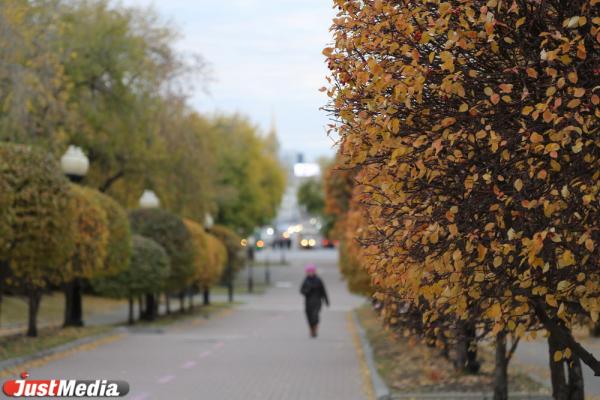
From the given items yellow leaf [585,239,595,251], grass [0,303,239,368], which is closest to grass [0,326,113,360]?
grass [0,303,239,368]

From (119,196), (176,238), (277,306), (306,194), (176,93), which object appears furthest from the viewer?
(306,194)

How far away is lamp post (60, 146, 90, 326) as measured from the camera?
20375 mm

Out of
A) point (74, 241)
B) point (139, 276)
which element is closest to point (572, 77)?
point (74, 241)

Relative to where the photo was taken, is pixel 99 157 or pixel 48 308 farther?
pixel 48 308

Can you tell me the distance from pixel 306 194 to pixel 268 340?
74954 millimetres

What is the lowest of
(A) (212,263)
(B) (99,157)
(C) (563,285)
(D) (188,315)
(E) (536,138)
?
(D) (188,315)

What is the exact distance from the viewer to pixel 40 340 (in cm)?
1905

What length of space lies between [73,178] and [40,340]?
340cm

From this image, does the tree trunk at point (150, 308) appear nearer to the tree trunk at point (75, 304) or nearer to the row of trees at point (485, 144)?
the tree trunk at point (75, 304)

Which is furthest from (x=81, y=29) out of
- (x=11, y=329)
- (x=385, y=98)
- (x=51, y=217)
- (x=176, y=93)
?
(x=385, y=98)

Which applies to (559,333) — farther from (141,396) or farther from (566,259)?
(141,396)

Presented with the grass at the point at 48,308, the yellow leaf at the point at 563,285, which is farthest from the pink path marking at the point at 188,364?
the grass at the point at 48,308

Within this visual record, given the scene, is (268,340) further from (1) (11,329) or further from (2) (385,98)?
(2) (385,98)

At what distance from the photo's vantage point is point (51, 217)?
16.8 metres
